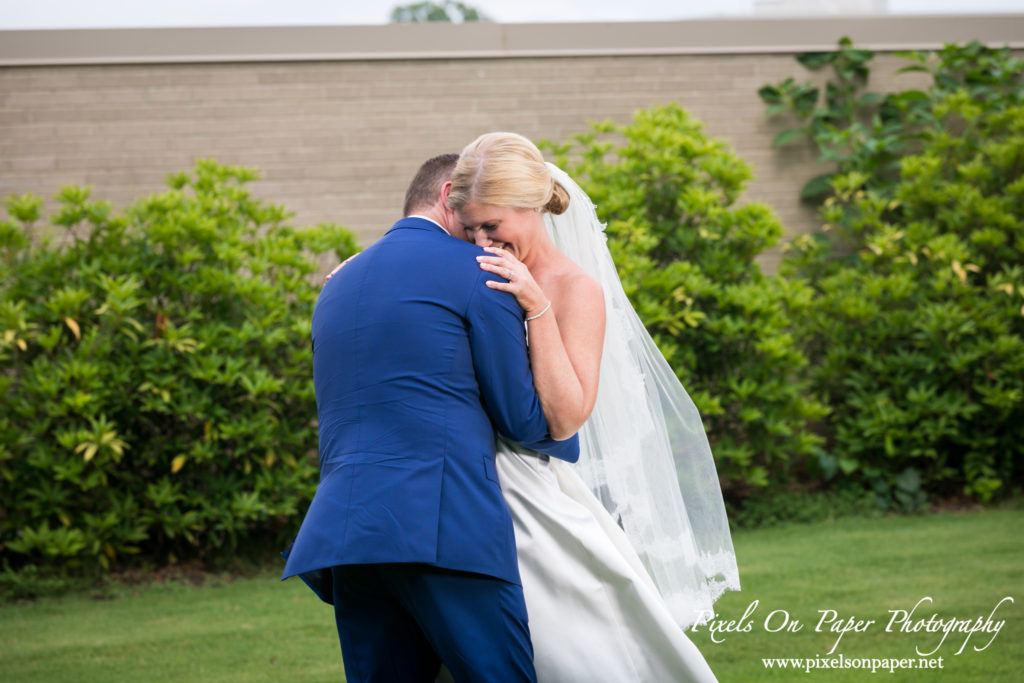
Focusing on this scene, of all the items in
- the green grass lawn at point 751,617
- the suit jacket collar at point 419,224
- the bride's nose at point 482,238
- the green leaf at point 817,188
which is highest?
the green leaf at point 817,188

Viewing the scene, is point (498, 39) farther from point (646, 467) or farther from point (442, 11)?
point (646, 467)

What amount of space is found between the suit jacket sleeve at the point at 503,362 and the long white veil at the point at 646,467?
75cm

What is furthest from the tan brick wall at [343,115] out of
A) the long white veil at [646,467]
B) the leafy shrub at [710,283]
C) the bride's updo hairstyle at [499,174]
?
the bride's updo hairstyle at [499,174]

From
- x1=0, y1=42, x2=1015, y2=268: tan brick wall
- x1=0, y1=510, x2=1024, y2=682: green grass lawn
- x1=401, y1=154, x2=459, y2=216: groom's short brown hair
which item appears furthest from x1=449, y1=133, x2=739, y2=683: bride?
x1=0, y1=42, x2=1015, y2=268: tan brick wall

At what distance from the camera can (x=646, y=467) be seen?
2.99 m

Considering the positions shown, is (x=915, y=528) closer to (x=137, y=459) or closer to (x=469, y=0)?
(x=137, y=459)

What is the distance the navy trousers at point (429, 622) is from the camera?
6.89 ft

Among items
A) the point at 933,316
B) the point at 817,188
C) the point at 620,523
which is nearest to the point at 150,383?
the point at 620,523

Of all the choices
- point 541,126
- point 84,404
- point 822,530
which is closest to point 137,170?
point 84,404

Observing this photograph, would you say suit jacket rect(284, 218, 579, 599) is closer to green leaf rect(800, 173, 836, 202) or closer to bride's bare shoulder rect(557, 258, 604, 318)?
bride's bare shoulder rect(557, 258, 604, 318)

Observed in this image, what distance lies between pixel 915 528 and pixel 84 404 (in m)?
5.18

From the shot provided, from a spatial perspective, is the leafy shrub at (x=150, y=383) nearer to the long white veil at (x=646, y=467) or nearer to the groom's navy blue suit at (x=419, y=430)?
the long white veil at (x=646, y=467)

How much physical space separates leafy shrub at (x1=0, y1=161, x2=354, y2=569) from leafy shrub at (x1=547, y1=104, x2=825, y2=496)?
220 centimetres

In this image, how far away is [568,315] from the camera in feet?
8.06
